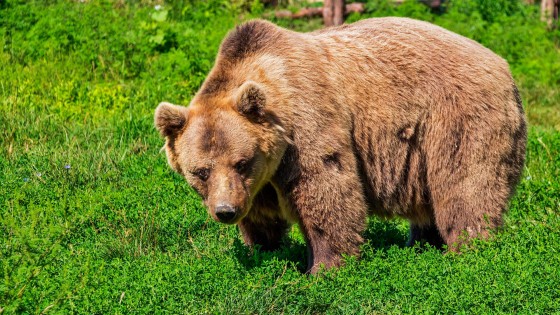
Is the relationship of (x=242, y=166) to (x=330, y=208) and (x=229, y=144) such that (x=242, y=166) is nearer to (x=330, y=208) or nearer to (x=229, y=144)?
(x=229, y=144)

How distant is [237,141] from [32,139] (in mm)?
3644

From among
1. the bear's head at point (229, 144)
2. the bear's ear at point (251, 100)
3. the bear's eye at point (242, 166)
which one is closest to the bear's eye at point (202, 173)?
the bear's head at point (229, 144)

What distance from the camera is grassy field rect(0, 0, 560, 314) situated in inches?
223

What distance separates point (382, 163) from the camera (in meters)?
6.73

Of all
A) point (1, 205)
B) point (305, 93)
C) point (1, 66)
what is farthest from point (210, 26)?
point (305, 93)

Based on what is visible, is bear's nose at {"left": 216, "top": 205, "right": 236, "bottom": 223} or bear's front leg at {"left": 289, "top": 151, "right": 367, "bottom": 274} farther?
bear's front leg at {"left": 289, "top": 151, "right": 367, "bottom": 274}

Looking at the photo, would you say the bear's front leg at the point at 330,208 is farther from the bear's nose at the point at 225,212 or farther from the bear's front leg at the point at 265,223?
the bear's nose at the point at 225,212

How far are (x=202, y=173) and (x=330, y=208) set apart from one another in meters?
0.94

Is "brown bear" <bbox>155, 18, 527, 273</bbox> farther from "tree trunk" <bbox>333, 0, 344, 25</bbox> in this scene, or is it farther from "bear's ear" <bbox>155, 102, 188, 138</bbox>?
"tree trunk" <bbox>333, 0, 344, 25</bbox>

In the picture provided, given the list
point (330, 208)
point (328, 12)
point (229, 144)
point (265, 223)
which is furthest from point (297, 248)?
point (328, 12)

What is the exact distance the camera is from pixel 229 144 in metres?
5.96

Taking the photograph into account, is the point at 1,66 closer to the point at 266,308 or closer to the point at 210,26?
the point at 210,26

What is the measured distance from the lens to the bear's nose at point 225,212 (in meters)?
5.79

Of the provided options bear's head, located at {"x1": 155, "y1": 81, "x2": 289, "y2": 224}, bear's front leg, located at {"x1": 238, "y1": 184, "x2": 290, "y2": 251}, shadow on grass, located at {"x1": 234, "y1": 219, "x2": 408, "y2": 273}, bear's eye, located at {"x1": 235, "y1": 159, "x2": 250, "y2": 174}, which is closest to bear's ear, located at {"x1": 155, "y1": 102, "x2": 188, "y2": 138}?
bear's head, located at {"x1": 155, "y1": 81, "x2": 289, "y2": 224}
